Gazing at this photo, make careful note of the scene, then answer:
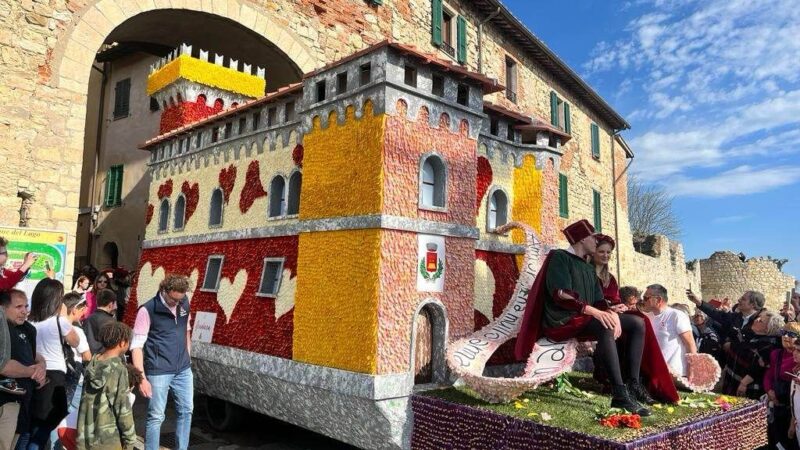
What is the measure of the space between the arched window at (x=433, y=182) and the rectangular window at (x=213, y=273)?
3095 millimetres

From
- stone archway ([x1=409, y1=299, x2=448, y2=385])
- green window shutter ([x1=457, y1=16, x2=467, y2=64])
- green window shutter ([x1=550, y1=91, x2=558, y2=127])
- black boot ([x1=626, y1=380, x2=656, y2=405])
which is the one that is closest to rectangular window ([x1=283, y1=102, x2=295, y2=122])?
stone archway ([x1=409, y1=299, x2=448, y2=385])

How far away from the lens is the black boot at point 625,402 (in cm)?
409

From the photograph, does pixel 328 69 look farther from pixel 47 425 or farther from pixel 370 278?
pixel 47 425

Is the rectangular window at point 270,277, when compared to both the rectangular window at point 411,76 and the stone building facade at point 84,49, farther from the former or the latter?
Result: the stone building facade at point 84,49

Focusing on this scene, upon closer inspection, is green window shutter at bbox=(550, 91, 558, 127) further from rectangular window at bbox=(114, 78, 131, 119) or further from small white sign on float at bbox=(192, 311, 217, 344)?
small white sign on float at bbox=(192, 311, 217, 344)

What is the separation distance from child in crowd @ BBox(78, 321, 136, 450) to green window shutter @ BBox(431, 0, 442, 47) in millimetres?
12084

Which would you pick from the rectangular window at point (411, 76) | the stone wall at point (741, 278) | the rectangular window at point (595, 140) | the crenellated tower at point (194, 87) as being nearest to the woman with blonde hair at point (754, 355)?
the rectangular window at point (411, 76)

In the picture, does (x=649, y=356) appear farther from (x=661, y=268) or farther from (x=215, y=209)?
(x=661, y=268)

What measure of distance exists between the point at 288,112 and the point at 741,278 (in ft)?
86.4

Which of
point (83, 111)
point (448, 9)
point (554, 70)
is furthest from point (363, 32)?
point (554, 70)

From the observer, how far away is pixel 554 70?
62.1ft

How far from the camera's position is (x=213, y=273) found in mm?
7145

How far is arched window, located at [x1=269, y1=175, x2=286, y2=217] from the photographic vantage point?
6398 millimetres

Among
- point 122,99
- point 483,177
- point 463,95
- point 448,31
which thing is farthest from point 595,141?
point 463,95
